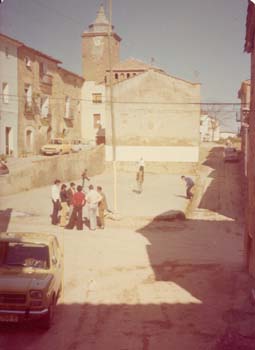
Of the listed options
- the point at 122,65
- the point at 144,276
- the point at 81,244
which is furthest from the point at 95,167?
the point at 144,276

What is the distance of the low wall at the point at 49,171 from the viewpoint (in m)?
25.2

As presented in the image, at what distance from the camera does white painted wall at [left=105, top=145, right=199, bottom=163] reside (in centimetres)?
4231

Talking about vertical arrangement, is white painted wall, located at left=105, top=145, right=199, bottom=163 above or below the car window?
→ above

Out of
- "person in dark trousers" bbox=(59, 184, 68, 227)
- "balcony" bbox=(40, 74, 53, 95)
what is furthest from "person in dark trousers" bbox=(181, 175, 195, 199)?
"balcony" bbox=(40, 74, 53, 95)

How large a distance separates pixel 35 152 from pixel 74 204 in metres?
24.4

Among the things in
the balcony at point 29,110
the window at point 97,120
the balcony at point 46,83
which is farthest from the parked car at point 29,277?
the window at point 97,120

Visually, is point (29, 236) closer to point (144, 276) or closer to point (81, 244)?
point (144, 276)

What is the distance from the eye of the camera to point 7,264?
966cm

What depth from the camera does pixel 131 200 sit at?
27.4 meters

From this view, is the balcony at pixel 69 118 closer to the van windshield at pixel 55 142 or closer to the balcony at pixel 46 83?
the balcony at pixel 46 83

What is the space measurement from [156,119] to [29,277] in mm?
34642

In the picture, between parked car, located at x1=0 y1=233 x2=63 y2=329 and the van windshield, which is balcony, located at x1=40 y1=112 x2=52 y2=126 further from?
parked car, located at x1=0 y1=233 x2=63 y2=329

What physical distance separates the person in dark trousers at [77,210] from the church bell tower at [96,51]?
41.5 meters

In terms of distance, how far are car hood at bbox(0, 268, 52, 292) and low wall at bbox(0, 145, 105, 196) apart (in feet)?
50.0
